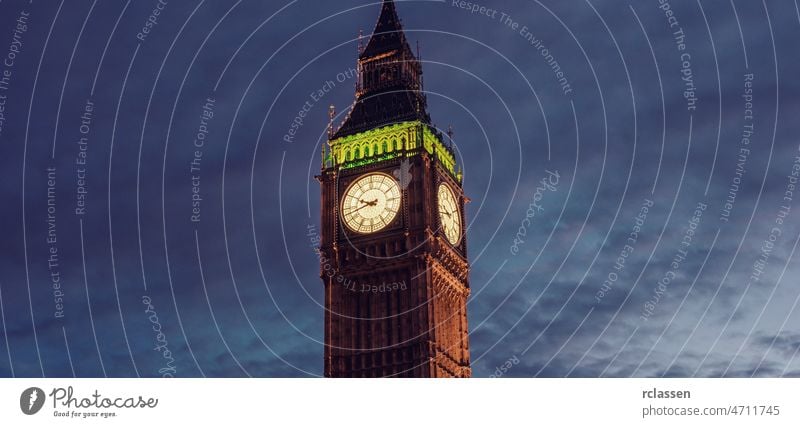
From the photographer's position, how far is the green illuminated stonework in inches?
3871

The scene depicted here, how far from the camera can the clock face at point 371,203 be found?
316 feet

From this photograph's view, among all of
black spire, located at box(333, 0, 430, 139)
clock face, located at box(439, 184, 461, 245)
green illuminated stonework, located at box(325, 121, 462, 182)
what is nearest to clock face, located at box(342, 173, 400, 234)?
green illuminated stonework, located at box(325, 121, 462, 182)

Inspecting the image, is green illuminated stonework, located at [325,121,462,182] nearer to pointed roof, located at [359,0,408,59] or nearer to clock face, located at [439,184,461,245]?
clock face, located at [439,184,461,245]

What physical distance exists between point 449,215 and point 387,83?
49.8ft

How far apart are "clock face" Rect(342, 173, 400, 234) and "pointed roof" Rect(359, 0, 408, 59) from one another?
1587 centimetres

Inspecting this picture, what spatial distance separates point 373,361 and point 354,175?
17873 mm

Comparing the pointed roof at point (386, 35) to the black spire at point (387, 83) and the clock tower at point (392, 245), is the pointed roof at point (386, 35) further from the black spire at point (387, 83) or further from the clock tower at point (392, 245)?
the clock tower at point (392, 245)

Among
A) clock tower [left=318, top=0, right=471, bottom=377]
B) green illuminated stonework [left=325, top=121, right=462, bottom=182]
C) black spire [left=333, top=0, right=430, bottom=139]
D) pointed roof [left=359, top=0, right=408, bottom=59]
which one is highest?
pointed roof [left=359, top=0, right=408, bottom=59]

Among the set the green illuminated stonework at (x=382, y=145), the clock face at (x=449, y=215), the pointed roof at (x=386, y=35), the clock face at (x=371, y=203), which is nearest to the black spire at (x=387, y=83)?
the pointed roof at (x=386, y=35)
